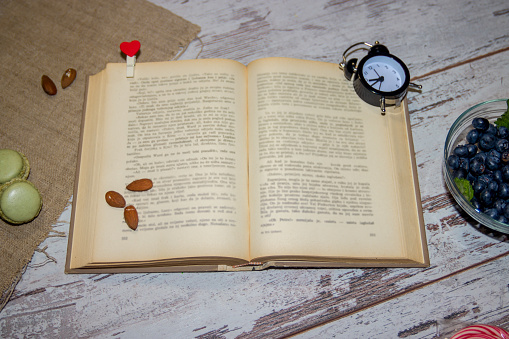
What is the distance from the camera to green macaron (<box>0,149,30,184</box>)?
79cm

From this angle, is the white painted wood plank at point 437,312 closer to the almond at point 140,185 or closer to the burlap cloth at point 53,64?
the almond at point 140,185

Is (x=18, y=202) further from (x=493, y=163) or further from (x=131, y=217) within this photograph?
(x=493, y=163)

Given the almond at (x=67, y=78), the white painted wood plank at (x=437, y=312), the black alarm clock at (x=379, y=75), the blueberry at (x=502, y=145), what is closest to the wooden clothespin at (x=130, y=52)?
the almond at (x=67, y=78)

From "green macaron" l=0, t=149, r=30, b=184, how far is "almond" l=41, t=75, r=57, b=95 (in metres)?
→ 0.15

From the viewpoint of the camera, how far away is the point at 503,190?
74cm

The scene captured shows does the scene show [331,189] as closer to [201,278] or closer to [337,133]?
[337,133]

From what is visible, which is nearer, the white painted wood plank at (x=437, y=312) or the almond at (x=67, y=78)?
the white painted wood plank at (x=437, y=312)

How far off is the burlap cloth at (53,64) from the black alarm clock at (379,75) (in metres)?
0.38

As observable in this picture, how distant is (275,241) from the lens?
0.73 meters

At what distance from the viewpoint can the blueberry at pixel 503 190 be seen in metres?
0.74

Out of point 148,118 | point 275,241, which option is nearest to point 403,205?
point 275,241

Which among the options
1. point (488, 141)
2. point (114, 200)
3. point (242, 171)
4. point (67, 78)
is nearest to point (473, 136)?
point (488, 141)

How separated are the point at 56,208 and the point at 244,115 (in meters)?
0.42

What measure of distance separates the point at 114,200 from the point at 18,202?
0.18 metres
